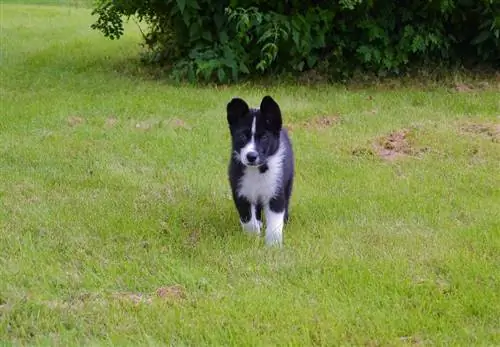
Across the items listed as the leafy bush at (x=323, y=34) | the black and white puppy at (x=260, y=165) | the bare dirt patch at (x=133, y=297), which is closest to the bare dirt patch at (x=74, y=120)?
the leafy bush at (x=323, y=34)

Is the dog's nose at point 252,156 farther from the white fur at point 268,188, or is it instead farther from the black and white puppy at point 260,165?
the white fur at point 268,188

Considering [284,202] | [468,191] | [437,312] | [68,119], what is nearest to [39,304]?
[284,202]

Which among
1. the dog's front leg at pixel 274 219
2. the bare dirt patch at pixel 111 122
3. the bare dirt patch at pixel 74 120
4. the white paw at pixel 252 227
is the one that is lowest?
the bare dirt patch at pixel 74 120

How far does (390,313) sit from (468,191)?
2671 mm

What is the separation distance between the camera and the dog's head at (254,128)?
16.8 feet

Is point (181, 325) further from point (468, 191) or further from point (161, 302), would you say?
point (468, 191)

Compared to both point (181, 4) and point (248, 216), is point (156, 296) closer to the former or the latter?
point (248, 216)

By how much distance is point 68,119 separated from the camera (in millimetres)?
9156

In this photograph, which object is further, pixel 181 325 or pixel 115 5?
pixel 115 5

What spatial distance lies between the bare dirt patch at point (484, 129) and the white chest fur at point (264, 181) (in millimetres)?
3769

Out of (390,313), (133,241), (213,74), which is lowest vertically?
(213,74)

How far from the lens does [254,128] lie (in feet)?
16.9

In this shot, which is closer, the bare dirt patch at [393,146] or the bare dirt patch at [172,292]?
the bare dirt patch at [172,292]

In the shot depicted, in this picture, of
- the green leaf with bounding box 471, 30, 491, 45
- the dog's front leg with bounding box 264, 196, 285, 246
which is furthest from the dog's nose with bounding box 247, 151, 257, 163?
the green leaf with bounding box 471, 30, 491, 45
